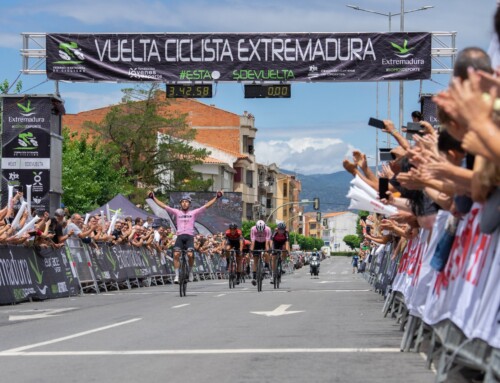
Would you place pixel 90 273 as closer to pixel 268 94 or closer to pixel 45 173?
pixel 45 173

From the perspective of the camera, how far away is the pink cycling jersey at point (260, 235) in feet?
86.1

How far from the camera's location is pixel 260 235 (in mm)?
A: 26344

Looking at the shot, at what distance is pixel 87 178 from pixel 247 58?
36.4 meters

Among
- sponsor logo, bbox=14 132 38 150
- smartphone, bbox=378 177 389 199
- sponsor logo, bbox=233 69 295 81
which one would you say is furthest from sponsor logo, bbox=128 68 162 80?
smartphone, bbox=378 177 389 199

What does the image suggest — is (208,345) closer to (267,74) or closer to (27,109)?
(267,74)

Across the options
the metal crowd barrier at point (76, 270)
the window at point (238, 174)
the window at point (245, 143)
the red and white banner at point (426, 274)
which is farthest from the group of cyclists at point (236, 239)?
the window at point (245, 143)

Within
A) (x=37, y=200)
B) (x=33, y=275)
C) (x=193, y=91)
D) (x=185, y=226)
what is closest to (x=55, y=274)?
(x=33, y=275)

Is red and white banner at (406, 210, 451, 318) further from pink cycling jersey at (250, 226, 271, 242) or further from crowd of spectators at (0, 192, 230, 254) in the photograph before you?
pink cycling jersey at (250, 226, 271, 242)

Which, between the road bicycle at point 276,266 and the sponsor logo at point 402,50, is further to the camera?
the sponsor logo at point 402,50

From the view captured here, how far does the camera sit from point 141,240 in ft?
103

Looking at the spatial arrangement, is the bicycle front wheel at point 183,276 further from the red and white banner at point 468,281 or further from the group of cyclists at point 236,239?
the red and white banner at point 468,281

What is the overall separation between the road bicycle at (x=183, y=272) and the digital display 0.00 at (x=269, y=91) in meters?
9.94

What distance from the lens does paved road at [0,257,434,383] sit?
827 cm

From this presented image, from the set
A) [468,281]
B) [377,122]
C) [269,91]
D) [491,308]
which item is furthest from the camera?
[269,91]
